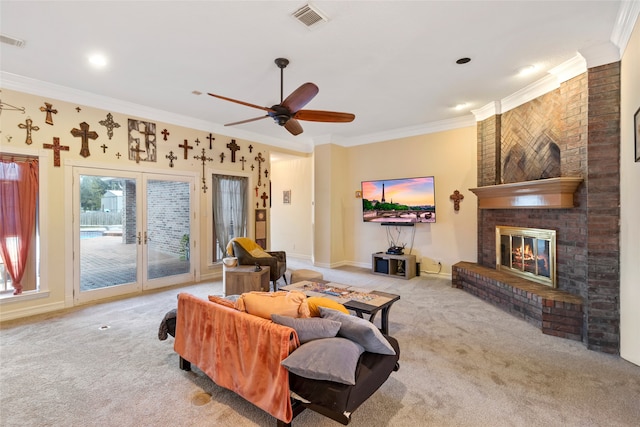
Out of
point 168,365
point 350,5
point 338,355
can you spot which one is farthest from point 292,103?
point 168,365

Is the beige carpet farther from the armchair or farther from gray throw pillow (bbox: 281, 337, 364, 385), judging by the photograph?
the armchair

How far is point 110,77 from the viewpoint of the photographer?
378 cm

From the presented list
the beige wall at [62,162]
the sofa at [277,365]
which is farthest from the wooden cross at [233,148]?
the sofa at [277,365]

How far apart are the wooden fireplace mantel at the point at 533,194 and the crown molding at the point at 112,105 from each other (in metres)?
Result: 4.40

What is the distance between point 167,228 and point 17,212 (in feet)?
6.09

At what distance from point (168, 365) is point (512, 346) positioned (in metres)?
3.24

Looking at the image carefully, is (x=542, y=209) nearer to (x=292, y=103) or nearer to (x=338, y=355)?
(x=292, y=103)

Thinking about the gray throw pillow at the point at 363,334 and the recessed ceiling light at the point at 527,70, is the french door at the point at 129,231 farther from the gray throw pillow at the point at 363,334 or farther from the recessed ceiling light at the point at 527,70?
the recessed ceiling light at the point at 527,70

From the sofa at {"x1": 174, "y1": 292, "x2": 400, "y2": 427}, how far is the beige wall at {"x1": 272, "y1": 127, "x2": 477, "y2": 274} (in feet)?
13.5

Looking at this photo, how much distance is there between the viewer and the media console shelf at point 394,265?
5824 millimetres

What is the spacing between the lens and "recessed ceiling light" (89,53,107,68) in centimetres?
327

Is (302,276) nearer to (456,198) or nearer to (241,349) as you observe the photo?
(241,349)

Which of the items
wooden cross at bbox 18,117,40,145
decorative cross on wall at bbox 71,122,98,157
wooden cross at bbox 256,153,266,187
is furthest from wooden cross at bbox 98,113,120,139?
wooden cross at bbox 256,153,266,187

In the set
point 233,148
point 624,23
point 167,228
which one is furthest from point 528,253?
point 167,228
